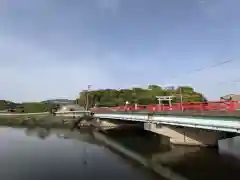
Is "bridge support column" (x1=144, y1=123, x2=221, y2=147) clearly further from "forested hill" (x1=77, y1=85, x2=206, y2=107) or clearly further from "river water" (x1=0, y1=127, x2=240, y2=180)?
"forested hill" (x1=77, y1=85, x2=206, y2=107)

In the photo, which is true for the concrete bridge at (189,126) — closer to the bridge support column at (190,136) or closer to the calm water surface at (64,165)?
the bridge support column at (190,136)

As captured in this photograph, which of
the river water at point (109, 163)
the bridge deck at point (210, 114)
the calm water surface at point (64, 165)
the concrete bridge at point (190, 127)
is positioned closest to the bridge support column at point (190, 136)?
the concrete bridge at point (190, 127)

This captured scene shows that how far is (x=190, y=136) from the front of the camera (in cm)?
4397

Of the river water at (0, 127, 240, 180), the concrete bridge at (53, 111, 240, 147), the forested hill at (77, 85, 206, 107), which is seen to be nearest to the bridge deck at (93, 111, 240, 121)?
the concrete bridge at (53, 111, 240, 147)

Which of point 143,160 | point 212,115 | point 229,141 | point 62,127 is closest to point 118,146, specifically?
point 143,160

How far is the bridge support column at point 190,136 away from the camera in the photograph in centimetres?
4153

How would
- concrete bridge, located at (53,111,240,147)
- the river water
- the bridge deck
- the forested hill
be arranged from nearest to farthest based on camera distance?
the bridge deck < concrete bridge, located at (53,111,240,147) < the river water < the forested hill

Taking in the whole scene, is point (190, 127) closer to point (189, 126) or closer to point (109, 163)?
point (189, 126)

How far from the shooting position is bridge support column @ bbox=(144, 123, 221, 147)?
136 feet

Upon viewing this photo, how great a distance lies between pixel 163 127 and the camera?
153ft

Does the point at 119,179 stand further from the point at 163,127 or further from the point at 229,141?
the point at 229,141

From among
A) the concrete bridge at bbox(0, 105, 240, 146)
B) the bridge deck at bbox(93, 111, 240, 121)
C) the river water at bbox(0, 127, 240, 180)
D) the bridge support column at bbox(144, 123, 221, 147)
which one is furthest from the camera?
the bridge support column at bbox(144, 123, 221, 147)

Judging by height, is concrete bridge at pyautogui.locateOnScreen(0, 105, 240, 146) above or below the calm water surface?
above

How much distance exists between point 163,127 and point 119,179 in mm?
20371
